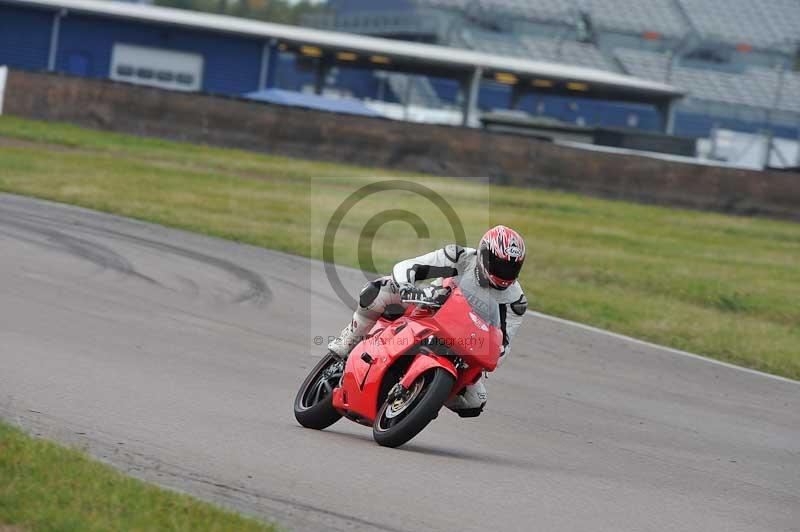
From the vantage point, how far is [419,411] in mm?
6859

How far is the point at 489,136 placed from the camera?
29.2m

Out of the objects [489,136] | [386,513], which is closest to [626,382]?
[386,513]

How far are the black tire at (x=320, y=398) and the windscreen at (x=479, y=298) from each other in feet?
3.66

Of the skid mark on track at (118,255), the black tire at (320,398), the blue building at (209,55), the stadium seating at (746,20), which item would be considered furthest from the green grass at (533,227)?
the stadium seating at (746,20)

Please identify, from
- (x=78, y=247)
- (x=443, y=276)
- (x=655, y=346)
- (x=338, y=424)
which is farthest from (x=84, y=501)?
(x=78, y=247)

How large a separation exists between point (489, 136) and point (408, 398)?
2252cm

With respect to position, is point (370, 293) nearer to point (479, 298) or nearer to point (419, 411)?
point (479, 298)

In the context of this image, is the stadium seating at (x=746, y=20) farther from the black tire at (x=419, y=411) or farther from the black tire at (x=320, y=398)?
the black tire at (x=419, y=411)

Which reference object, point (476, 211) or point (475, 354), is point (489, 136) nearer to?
point (476, 211)

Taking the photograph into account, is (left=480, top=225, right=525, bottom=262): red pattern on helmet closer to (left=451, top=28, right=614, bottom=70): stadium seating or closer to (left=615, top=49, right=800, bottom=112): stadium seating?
(left=451, top=28, right=614, bottom=70): stadium seating

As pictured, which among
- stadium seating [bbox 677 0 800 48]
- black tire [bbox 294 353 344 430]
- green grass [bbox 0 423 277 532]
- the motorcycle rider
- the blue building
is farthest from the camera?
stadium seating [bbox 677 0 800 48]

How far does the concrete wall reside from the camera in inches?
1126

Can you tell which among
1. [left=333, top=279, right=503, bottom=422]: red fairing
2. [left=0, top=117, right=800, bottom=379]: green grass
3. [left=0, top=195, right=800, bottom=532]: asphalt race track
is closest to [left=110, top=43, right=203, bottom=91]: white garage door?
[left=0, top=117, right=800, bottom=379]: green grass

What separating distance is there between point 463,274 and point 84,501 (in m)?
2.85
